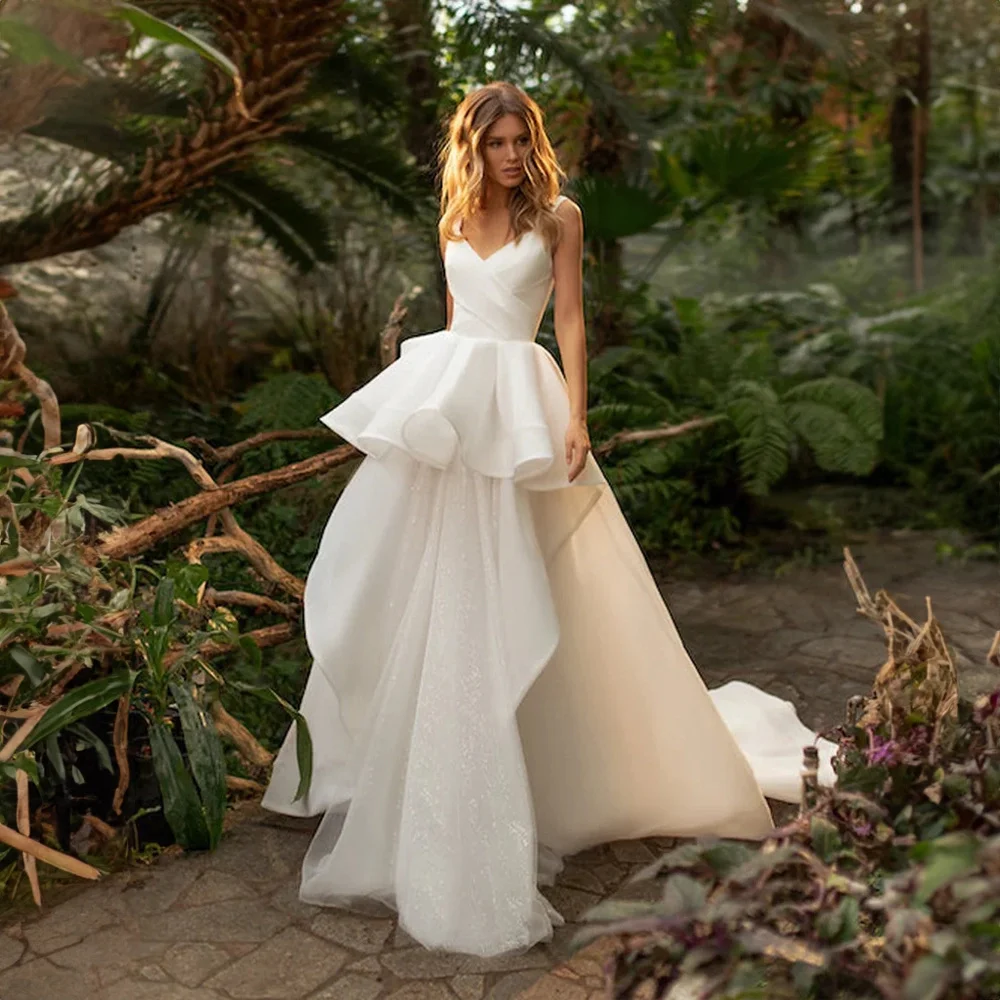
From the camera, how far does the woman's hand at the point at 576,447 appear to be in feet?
9.32

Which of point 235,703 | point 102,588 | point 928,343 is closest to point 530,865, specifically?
point 102,588

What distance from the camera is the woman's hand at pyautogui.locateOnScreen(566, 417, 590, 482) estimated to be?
2842 mm

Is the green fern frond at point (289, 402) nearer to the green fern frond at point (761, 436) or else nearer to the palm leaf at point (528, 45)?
the palm leaf at point (528, 45)

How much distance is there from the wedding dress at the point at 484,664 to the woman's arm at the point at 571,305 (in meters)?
0.04

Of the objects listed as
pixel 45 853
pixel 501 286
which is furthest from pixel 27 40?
pixel 45 853

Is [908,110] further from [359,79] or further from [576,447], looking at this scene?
[576,447]

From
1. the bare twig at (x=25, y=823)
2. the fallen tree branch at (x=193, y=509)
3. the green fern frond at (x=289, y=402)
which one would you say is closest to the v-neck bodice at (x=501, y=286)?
the fallen tree branch at (x=193, y=509)

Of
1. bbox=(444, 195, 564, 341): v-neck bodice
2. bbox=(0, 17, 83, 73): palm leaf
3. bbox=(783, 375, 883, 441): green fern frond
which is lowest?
bbox=(783, 375, 883, 441): green fern frond

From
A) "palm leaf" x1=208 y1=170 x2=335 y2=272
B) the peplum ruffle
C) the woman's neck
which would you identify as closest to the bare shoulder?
the woman's neck

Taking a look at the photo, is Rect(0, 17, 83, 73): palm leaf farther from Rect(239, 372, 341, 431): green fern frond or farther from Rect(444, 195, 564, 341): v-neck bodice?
Rect(239, 372, 341, 431): green fern frond

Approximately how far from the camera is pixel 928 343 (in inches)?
305

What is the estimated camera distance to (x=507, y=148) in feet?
9.39

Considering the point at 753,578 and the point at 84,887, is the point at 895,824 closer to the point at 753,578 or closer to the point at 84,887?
the point at 84,887
